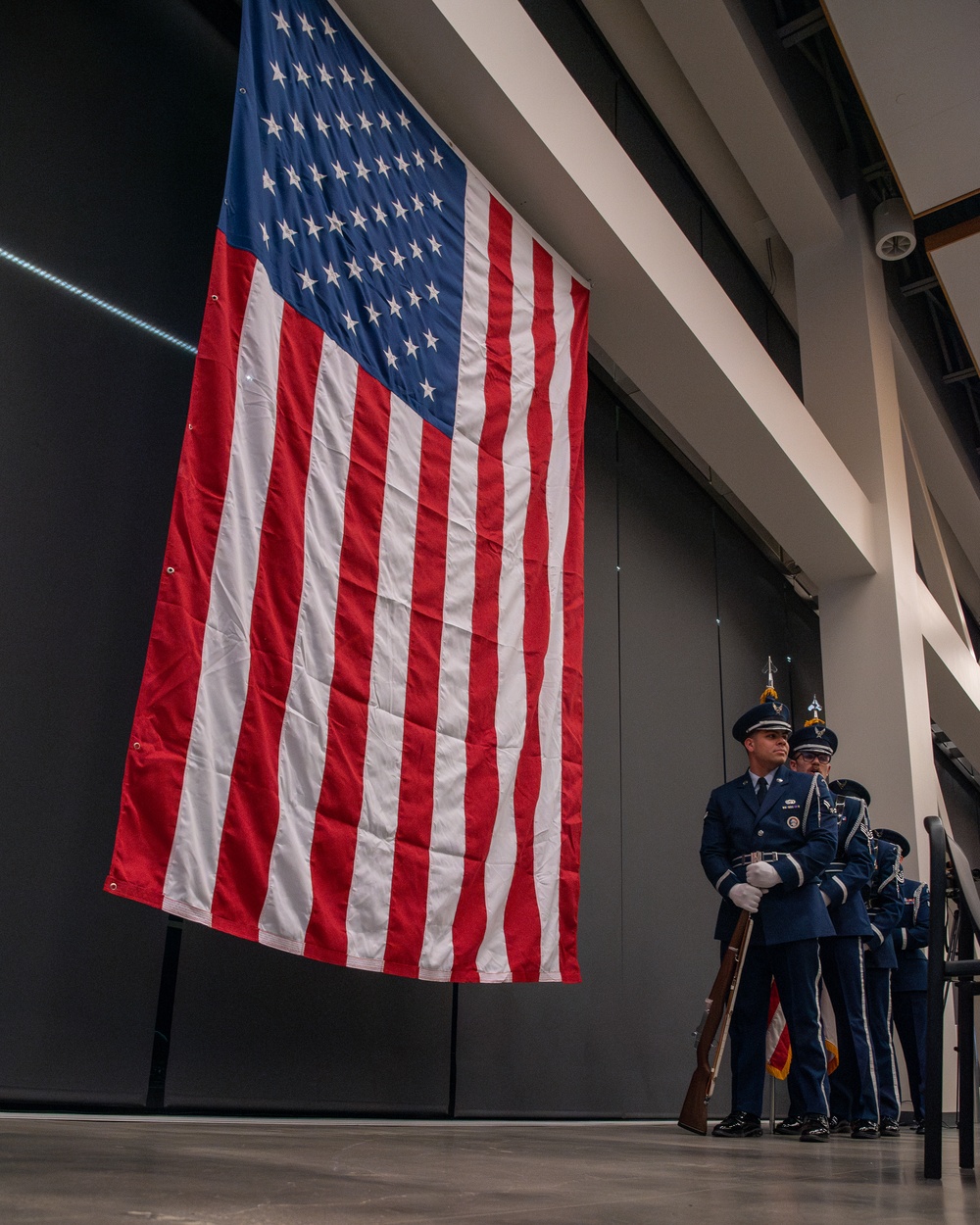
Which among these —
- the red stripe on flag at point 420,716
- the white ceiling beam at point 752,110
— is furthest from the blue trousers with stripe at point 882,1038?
the white ceiling beam at point 752,110

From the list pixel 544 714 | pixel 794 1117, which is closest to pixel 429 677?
pixel 544 714

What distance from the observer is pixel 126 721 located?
2.38m

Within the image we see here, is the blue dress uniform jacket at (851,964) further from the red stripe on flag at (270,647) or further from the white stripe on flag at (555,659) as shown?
the red stripe on flag at (270,647)

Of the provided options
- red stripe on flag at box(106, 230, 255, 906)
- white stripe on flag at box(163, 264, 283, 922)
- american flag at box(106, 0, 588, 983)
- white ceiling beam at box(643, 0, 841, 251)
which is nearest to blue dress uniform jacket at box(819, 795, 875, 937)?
american flag at box(106, 0, 588, 983)

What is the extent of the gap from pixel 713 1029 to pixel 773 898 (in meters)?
0.38

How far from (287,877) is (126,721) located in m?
0.50

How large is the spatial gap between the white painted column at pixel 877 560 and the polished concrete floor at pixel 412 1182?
12.1ft

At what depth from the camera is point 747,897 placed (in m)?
2.82

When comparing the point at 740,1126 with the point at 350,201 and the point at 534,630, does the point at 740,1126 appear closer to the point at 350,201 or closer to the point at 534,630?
the point at 534,630

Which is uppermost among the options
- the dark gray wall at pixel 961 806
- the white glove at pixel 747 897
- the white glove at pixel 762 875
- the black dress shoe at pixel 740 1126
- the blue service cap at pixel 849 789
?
the dark gray wall at pixel 961 806

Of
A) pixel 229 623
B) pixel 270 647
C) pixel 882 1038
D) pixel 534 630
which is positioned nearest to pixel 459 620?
pixel 534 630

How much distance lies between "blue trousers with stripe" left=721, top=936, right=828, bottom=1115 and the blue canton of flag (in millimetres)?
1706

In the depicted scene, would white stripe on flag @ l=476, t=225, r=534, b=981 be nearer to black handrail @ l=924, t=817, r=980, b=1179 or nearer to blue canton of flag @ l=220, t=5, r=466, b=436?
blue canton of flag @ l=220, t=5, r=466, b=436

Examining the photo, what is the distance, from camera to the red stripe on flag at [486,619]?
2791 mm
